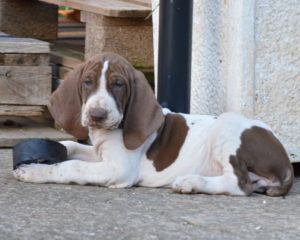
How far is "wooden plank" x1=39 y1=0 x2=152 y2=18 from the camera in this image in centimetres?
600

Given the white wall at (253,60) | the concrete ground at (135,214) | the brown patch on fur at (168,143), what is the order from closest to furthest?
the concrete ground at (135,214), the brown patch on fur at (168,143), the white wall at (253,60)

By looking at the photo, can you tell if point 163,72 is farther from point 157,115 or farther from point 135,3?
point 135,3

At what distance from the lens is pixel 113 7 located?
612 cm

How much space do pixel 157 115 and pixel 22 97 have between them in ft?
6.99

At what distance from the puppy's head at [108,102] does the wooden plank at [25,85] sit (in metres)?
1.69

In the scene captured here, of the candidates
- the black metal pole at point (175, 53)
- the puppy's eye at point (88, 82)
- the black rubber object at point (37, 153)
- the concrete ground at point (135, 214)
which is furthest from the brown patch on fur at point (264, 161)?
the black rubber object at point (37, 153)

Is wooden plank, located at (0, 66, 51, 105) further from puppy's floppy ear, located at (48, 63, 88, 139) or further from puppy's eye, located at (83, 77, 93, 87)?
puppy's eye, located at (83, 77, 93, 87)

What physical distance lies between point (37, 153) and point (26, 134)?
174 centimetres

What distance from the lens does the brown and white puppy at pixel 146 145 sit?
4.20 m

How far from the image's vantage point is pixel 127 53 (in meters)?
6.35

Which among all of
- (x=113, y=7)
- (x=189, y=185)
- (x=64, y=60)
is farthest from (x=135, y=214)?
(x=64, y=60)

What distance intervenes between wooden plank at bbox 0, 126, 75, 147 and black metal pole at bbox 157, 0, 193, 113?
58.9 inches

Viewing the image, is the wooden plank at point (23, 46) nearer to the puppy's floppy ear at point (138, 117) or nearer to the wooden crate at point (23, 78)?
the wooden crate at point (23, 78)

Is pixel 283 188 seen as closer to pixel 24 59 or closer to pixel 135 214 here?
pixel 135 214
